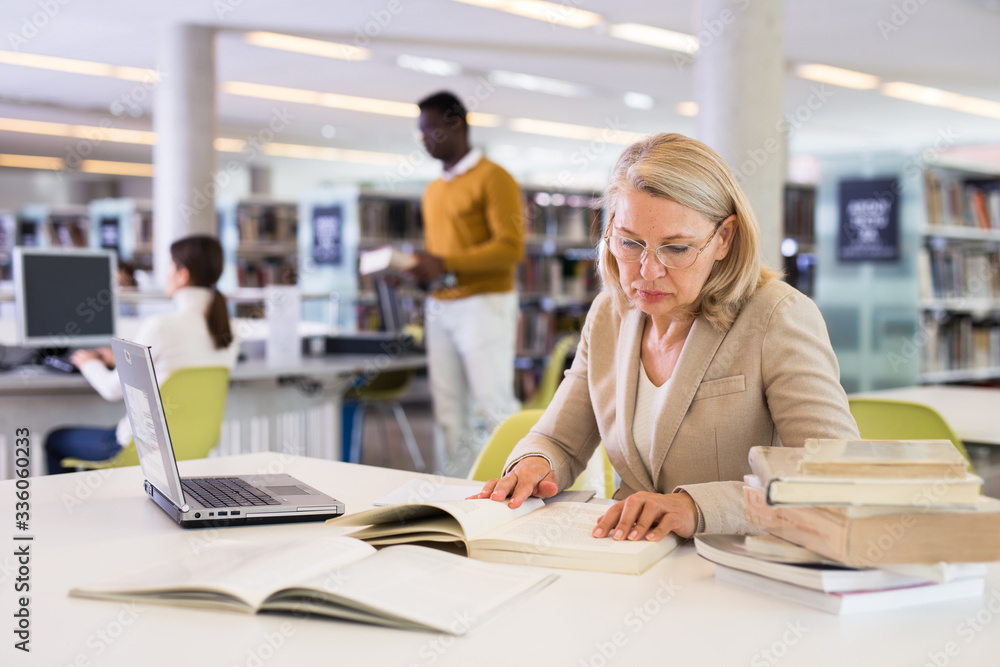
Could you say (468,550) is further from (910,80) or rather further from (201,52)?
(910,80)

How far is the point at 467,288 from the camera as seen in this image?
12.3 ft

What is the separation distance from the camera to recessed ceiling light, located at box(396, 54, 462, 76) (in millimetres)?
7820

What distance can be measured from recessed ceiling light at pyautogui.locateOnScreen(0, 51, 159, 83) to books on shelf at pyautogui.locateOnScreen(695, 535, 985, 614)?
26.6ft

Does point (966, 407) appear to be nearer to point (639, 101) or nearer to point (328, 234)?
point (328, 234)

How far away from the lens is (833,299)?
6.54 meters

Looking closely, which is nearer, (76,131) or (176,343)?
(176,343)

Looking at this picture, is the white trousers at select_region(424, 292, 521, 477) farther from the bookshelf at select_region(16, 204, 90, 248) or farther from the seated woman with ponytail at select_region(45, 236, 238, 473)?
the bookshelf at select_region(16, 204, 90, 248)

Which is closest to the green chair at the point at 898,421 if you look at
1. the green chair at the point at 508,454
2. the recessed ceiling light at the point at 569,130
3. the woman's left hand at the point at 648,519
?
the green chair at the point at 508,454

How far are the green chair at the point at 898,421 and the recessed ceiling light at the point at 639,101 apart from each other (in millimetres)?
7440

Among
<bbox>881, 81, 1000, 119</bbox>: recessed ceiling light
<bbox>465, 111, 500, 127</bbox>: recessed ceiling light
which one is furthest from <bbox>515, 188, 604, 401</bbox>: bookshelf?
<bbox>881, 81, 1000, 119</bbox>: recessed ceiling light

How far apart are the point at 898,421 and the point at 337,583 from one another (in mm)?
1767

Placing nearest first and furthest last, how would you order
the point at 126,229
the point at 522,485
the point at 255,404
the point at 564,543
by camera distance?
1. the point at 564,543
2. the point at 522,485
3. the point at 255,404
4. the point at 126,229

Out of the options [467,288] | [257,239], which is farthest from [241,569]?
[257,239]

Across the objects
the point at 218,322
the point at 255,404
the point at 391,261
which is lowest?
the point at 255,404
